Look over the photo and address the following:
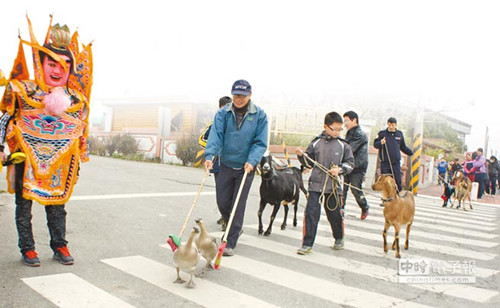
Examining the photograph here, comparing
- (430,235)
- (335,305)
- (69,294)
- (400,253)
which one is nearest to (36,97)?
(69,294)

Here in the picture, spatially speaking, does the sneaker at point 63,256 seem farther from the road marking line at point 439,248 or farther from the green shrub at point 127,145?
the green shrub at point 127,145

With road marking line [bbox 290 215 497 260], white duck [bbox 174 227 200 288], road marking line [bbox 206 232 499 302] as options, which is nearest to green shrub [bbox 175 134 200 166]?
road marking line [bbox 290 215 497 260]

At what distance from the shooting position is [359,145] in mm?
→ 7156

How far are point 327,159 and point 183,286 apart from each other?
2403 mm

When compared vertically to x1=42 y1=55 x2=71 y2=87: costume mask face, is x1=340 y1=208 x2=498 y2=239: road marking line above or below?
below

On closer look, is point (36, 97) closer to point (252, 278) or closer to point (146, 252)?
point (146, 252)

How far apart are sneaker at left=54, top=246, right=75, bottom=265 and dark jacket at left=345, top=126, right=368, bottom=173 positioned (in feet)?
15.7

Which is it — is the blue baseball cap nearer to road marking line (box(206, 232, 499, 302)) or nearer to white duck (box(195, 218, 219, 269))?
white duck (box(195, 218, 219, 269))

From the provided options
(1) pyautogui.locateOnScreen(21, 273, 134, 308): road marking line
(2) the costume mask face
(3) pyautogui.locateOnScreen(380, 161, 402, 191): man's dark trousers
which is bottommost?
(1) pyautogui.locateOnScreen(21, 273, 134, 308): road marking line

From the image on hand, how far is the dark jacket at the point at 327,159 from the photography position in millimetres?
5047

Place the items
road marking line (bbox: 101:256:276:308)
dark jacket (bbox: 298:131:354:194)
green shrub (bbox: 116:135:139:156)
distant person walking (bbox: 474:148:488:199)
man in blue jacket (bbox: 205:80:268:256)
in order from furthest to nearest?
1. green shrub (bbox: 116:135:139:156)
2. distant person walking (bbox: 474:148:488:199)
3. dark jacket (bbox: 298:131:354:194)
4. man in blue jacket (bbox: 205:80:268:256)
5. road marking line (bbox: 101:256:276:308)

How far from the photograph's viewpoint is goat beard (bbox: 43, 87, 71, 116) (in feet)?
12.5

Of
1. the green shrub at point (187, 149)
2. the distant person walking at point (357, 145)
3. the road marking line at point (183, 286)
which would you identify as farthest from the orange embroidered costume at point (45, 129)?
the green shrub at point (187, 149)

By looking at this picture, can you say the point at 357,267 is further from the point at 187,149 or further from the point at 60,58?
the point at 187,149
